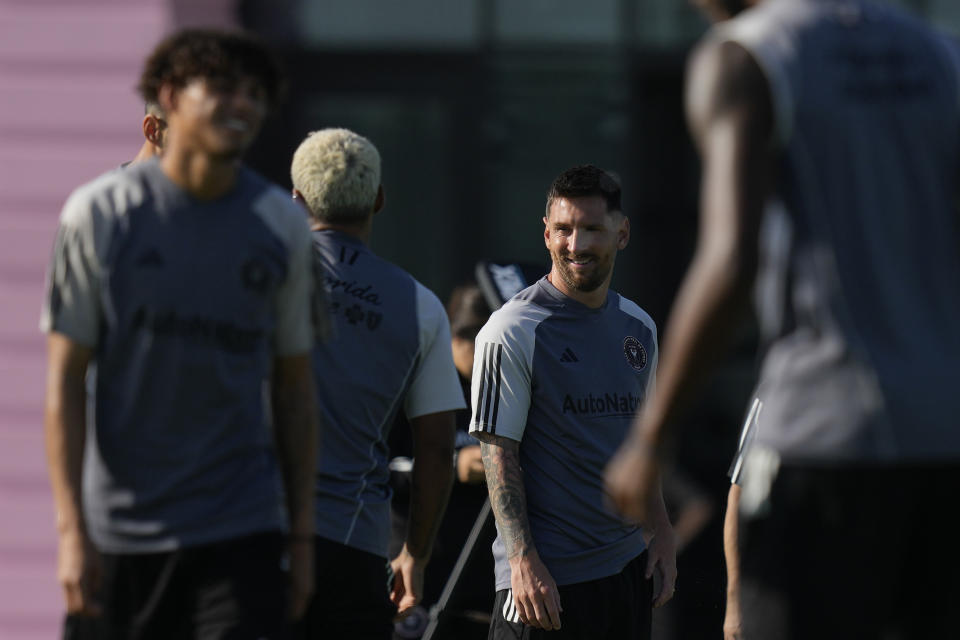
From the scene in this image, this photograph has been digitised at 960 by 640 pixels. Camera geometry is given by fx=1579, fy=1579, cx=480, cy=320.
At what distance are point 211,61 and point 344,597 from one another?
154 cm

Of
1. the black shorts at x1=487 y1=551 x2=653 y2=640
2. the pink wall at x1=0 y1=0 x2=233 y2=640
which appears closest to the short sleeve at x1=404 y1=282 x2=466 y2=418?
the black shorts at x1=487 y1=551 x2=653 y2=640

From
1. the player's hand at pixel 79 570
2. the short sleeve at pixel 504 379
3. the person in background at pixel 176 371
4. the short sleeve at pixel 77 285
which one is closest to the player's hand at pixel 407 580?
the short sleeve at pixel 504 379

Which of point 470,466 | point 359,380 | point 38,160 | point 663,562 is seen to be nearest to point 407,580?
point 359,380

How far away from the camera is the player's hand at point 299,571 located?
10.8ft

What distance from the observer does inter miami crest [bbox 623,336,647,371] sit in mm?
4707

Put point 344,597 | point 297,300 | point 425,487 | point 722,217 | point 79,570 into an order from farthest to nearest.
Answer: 1. point 425,487
2. point 344,597
3. point 297,300
4. point 79,570
5. point 722,217

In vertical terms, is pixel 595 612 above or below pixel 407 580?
below

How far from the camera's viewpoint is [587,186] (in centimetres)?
477

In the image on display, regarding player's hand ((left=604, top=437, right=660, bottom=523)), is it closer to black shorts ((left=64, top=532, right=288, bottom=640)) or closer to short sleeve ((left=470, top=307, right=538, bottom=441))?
black shorts ((left=64, top=532, right=288, bottom=640))

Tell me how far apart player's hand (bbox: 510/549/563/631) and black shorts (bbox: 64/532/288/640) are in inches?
55.2

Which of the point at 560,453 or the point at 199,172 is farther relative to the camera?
the point at 560,453

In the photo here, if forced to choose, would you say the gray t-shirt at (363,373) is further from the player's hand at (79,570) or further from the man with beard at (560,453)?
the player's hand at (79,570)

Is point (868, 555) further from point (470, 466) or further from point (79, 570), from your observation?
point (470, 466)

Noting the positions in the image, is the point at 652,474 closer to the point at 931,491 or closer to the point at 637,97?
the point at 931,491
